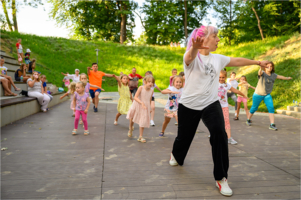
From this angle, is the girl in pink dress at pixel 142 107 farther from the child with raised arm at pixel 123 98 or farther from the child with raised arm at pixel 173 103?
the child with raised arm at pixel 123 98

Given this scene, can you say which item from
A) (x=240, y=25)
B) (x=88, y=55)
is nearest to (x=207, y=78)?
(x=88, y=55)

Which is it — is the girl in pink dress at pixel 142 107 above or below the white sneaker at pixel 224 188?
above

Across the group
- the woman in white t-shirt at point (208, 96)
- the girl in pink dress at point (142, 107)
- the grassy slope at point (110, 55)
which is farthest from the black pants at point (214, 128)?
the grassy slope at point (110, 55)

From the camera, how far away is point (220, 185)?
3.30 meters

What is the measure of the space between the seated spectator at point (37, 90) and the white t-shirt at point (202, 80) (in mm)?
9005

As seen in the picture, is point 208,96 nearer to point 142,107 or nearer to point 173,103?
point 142,107

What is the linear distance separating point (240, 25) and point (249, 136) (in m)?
35.5

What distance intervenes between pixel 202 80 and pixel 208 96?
0.24 metres

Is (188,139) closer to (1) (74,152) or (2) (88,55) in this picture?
(1) (74,152)

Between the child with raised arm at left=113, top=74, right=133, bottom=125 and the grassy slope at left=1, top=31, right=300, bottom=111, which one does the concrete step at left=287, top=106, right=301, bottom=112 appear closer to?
the child with raised arm at left=113, top=74, right=133, bottom=125

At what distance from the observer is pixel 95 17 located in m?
41.4

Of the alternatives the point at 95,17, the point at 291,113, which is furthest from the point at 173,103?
the point at 95,17

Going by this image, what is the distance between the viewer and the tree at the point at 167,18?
128 ft

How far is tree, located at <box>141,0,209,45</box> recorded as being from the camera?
38.9m
